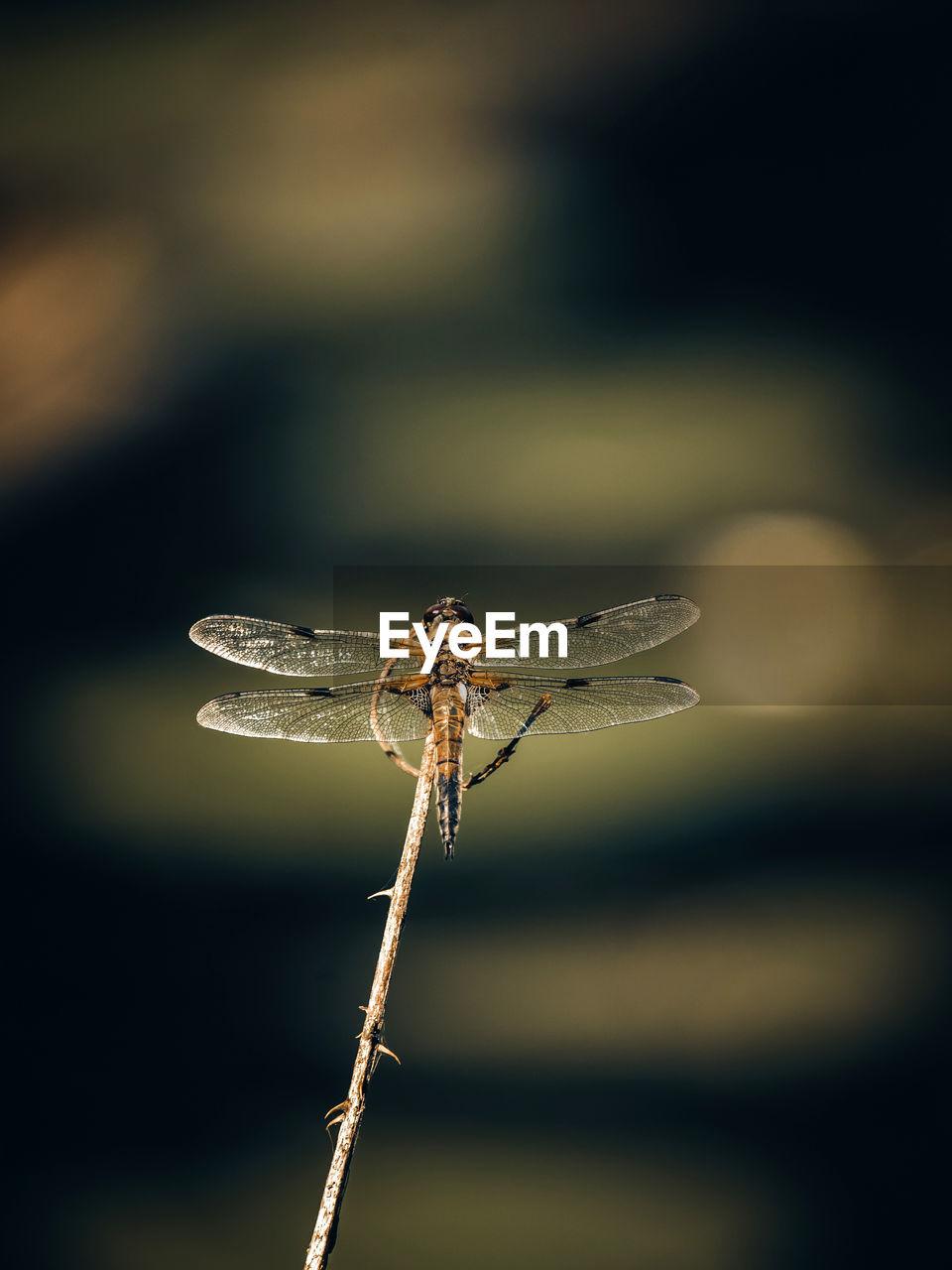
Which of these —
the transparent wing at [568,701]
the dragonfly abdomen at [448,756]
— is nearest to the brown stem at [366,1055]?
the dragonfly abdomen at [448,756]

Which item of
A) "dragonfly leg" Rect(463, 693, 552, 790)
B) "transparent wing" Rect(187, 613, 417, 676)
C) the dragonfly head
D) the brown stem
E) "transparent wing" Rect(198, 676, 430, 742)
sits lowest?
the brown stem

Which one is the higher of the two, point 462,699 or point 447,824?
point 462,699

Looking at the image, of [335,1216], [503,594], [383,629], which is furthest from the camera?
[503,594]

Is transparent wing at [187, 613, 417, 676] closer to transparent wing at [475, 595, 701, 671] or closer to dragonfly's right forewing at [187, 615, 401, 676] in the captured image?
dragonfly's right forewing at [187, 615, 401, 676]

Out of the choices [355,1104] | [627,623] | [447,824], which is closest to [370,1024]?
[355,1104]

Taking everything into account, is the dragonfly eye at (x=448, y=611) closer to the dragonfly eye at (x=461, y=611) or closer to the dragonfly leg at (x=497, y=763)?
the dragonfly eye at (x=461, y=611)

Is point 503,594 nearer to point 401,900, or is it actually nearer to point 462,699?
point 462,699

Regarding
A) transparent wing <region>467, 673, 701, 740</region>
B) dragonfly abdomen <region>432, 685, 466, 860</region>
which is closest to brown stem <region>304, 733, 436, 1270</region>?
dragonfly abdomen <region>432, 685, 466, 860</region>
